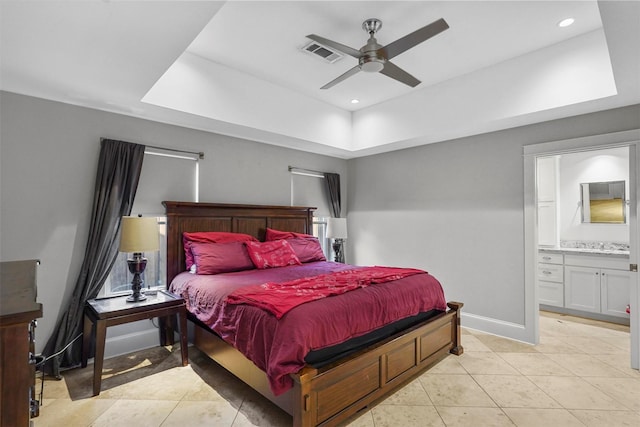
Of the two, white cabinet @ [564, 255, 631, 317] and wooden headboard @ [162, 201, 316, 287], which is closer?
wooden headboard @ [162, 201, 316, 287]

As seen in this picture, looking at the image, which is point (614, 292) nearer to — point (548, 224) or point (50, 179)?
point (548, 224)

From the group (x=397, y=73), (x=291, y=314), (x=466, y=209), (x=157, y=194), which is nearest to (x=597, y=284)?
(x=466, y=209)

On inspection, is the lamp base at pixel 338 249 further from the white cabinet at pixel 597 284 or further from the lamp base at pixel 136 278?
the white cabinet at pixel 597 284

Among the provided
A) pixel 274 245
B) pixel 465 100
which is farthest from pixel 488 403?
pixel 465 100

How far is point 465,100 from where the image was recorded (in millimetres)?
3582

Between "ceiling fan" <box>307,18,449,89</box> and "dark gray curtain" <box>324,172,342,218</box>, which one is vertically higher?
"ceiling fan" <box>307,18,449,89</box>

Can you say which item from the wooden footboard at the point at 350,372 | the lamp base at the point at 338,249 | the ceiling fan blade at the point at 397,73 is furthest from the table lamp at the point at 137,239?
the lamp base at the point at 338,249

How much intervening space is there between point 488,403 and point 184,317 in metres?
2.56

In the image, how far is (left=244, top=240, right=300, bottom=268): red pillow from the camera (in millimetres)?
3562

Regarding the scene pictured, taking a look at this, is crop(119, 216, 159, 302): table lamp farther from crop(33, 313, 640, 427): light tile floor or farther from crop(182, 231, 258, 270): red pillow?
crop(33, 313, 640, 427): light tile floor

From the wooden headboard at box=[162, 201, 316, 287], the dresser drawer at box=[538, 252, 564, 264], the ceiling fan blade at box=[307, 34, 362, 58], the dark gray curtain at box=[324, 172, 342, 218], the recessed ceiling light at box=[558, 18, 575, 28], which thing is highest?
the recessed ceiling light at box=[558, 18, 575, 28]

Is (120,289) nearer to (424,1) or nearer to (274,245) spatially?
(274,245)

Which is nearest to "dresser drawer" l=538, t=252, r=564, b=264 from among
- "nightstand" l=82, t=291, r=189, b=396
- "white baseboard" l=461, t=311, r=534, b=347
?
"white baseboard" l=461, t=311, r=534, b=347

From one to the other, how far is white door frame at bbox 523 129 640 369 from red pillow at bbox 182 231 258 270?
322 cm
